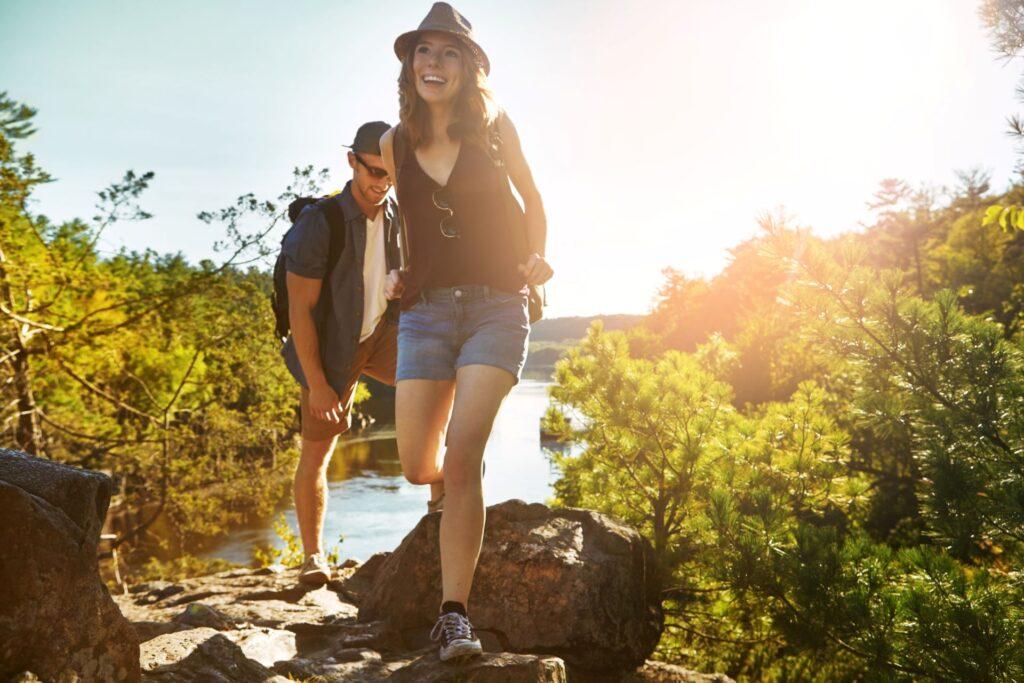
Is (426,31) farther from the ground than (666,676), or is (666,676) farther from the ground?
(426,31)

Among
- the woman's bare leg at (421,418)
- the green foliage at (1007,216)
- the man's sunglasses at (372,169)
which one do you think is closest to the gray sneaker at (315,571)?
the woman's bare leg at (421,418)

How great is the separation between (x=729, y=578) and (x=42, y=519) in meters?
2.82

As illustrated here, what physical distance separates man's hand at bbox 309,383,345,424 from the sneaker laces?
1.58m

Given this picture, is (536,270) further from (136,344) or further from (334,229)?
(136,344)

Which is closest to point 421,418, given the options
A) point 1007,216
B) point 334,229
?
point 334,229

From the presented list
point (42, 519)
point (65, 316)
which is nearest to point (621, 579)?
point (42, 519)

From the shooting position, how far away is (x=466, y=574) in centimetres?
254

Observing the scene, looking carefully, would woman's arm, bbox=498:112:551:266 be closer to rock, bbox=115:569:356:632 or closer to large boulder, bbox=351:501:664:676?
large boulder, bbox=351:501:664:676

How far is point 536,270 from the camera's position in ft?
8.99

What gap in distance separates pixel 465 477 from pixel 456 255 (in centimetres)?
79

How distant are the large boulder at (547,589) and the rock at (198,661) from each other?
1.03 m

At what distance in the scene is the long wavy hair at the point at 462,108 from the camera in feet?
9.19

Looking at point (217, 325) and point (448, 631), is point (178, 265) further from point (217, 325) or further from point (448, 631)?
point (448, 631)

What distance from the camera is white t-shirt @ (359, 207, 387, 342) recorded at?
391cm
